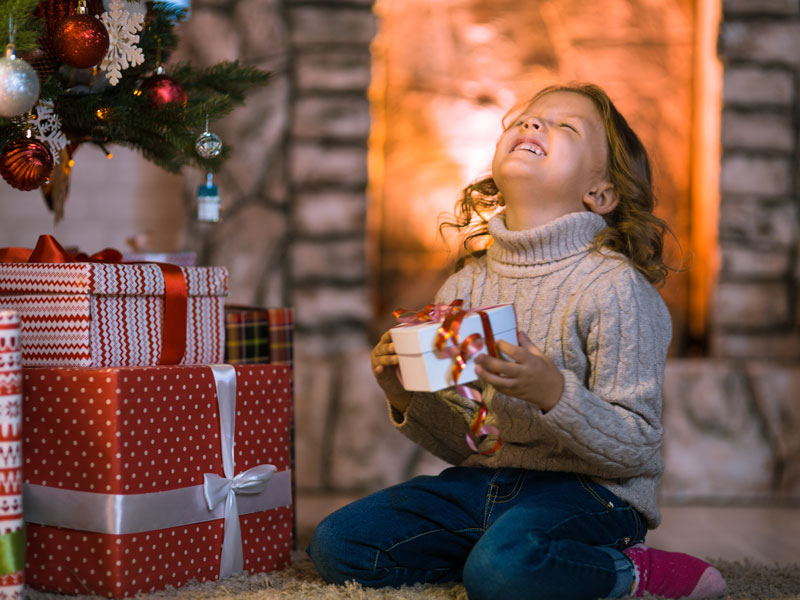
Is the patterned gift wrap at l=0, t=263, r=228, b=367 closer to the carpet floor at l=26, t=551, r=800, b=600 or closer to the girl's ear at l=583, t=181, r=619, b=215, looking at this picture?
the carpet floor at l=26, t=551, r=800, b=600

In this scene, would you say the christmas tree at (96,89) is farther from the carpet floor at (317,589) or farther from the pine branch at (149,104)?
the carpet floor at (317,589)

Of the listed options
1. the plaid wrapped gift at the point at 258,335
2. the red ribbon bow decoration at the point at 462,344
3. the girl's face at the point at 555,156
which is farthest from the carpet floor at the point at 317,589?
the girl's face at the point at 555,156

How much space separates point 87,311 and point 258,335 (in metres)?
0.40

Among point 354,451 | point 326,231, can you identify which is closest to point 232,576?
point 354,451

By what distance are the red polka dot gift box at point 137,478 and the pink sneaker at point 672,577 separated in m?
0.55

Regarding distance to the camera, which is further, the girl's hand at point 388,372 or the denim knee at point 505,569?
the girl's hand at point 388,372

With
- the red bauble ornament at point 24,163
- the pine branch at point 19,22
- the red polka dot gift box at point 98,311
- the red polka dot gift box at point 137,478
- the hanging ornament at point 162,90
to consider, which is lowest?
the red polka dot gift box at point 137,478

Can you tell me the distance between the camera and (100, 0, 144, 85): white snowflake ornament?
1.23 meters

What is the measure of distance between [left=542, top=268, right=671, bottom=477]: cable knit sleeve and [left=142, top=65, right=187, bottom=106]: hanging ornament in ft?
2.19

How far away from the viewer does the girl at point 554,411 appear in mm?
1088

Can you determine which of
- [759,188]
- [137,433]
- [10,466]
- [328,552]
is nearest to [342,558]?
[328,552]

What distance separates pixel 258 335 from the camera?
1.52m

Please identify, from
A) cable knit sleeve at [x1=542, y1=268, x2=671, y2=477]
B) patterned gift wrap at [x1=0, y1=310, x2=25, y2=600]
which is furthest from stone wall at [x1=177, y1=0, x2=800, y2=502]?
patterned gift wrap at [x1=0, y1=310, x2=25, y2=600]

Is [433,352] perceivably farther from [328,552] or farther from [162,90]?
[162,90]
